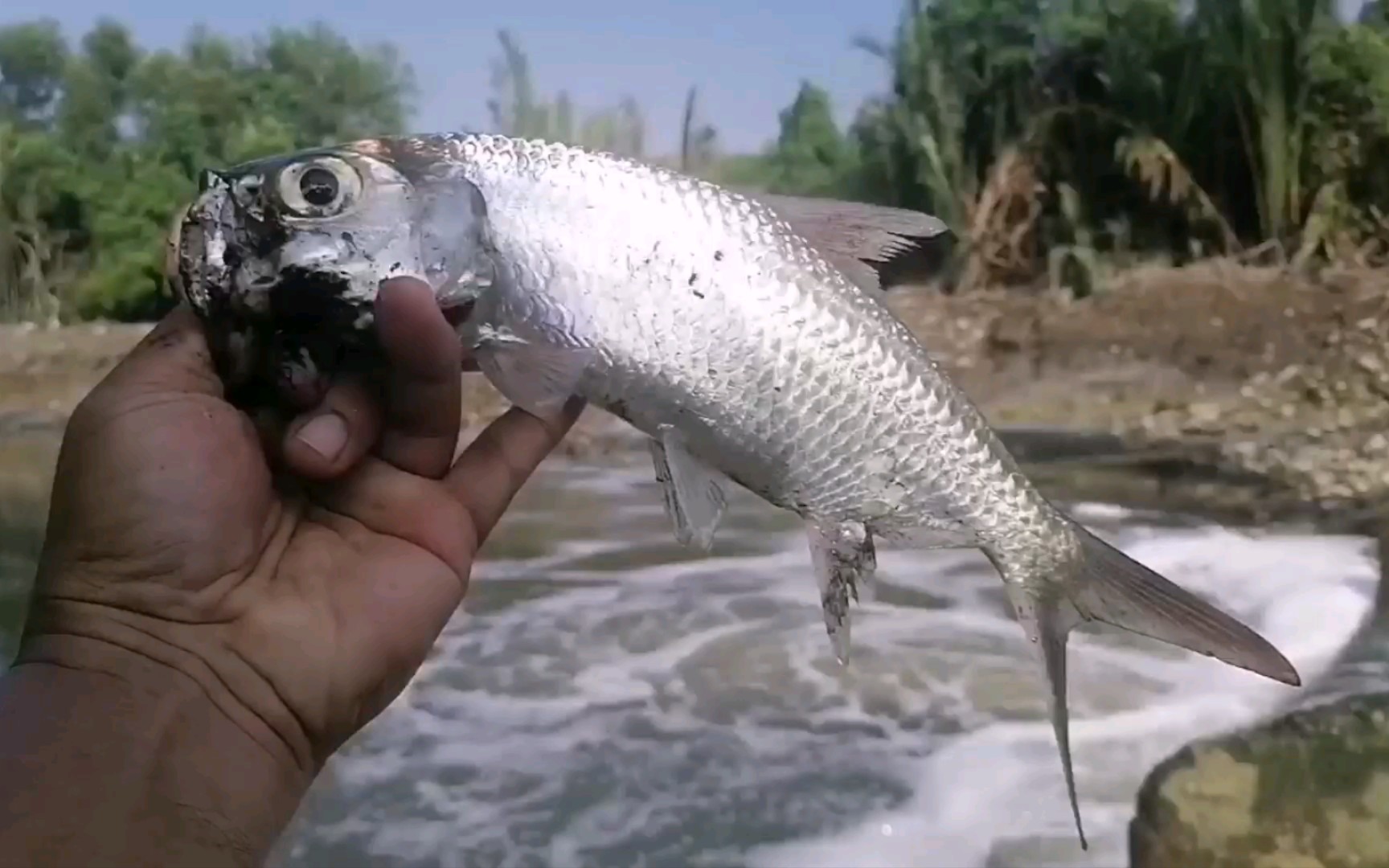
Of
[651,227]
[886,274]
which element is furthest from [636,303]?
[886,274]

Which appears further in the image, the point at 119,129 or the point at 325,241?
the point at 119,129

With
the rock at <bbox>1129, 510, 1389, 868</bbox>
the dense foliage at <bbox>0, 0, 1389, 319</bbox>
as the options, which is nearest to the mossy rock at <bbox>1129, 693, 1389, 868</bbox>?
the rock at <bbox>1129, 510, 1389, 868</bbox>

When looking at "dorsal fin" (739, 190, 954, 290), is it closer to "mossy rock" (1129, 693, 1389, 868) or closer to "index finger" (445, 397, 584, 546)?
"index finger" (445, 397, 584, 546)

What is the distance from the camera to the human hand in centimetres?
102

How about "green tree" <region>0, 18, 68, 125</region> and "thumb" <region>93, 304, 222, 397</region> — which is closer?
"thumb" <region>93, 304, 222, 397</region>

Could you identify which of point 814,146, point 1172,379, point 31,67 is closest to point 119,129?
point 31,67

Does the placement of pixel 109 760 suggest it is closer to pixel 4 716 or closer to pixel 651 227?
pixel 4 716

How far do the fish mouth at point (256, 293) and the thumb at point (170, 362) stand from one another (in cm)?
5

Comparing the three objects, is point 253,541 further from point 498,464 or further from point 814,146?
point 814,146

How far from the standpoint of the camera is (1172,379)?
605 centimetres

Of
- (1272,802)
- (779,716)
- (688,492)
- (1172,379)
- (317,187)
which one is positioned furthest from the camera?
(1172,379)

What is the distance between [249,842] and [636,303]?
0.48 metres

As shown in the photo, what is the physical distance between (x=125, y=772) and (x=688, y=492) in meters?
0.44

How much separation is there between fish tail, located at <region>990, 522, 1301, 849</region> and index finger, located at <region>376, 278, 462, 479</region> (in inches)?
17.8
